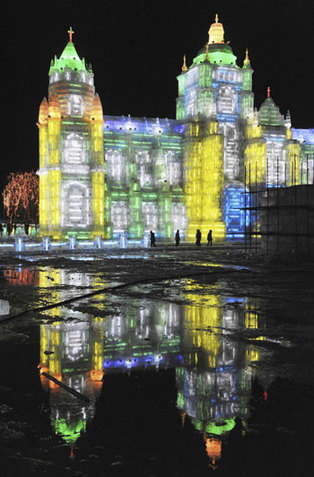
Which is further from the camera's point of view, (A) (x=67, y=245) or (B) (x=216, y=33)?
(B) (x=216, y=33)

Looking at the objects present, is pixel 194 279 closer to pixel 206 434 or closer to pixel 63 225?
pixel 206 434

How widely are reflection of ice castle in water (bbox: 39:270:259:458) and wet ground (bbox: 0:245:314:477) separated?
0.07 ft

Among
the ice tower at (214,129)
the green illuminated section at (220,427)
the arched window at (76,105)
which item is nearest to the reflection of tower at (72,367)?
the green illuminated section at (220,427)

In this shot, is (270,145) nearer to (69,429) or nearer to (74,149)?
(74,149)

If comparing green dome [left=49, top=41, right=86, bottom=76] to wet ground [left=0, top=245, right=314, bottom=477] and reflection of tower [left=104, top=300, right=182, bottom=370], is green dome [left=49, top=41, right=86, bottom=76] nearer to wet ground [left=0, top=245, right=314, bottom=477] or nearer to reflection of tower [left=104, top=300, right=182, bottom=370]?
wet ground [left=0, top=245, right=314, bottom=477]

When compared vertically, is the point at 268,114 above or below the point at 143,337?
above

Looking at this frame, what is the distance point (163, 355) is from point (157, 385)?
4.70ft

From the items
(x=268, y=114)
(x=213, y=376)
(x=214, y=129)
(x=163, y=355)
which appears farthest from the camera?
(x=268, y=114)

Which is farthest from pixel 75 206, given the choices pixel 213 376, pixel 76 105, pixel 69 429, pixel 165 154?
pixel 69 429

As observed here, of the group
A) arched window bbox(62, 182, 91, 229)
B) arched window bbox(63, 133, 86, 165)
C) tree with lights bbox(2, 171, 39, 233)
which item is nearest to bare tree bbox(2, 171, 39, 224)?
tree with lights bbox(2, 171, 39, 233)

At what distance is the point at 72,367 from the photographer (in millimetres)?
7016

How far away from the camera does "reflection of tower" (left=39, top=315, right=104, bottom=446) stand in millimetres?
5090

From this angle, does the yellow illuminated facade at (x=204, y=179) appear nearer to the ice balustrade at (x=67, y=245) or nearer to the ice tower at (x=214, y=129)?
the ice tower at (x=214, y=129)

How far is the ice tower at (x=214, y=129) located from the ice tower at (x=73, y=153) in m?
11.2
